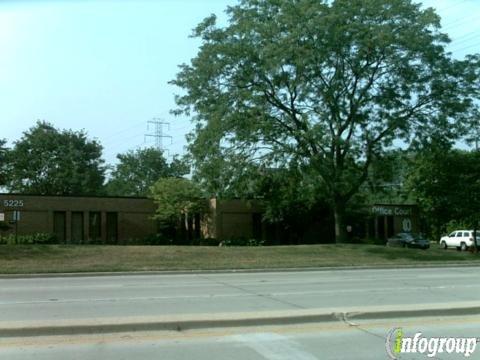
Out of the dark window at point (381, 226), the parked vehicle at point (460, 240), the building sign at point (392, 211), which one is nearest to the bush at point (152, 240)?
the building sign at point (392, 211)

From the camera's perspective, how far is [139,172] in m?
94.6

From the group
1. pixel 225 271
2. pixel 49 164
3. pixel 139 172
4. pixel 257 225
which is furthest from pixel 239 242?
pixel 139 172

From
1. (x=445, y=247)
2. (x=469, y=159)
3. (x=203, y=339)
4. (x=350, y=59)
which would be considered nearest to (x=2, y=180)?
(x=350, y=59)

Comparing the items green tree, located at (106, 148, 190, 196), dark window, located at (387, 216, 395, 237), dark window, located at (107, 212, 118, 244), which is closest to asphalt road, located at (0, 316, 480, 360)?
dark window, located at (107, 212, 118, 244)

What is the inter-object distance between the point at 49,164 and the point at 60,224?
87.3 ft

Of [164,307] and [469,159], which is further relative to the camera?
[469,159]

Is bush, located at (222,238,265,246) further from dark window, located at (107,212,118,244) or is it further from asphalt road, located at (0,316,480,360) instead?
asphalt road, located at (0,316,480,360)

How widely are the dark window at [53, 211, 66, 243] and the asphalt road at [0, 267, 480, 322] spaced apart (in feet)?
81.7

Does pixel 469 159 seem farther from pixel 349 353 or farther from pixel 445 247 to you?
pixel 349 353

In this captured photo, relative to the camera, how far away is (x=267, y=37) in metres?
31.7

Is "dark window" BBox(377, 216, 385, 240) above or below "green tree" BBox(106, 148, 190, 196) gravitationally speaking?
below

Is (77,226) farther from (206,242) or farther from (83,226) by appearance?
(206,242)

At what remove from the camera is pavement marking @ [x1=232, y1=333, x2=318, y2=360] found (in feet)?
24.6

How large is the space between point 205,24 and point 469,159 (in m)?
18.4
